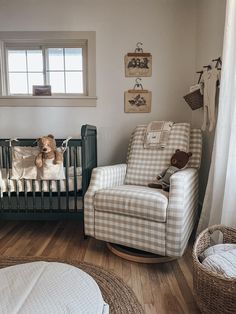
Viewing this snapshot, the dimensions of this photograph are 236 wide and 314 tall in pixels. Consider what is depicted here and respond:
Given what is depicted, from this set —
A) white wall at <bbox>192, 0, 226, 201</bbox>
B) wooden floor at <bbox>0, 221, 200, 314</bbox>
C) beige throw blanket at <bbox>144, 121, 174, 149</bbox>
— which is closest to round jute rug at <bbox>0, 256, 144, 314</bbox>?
wooden floor at <bbox>0, 221, 200, 314</bbox>

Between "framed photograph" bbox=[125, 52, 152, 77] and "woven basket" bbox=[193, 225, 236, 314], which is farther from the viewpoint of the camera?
"framed photograph" bbox=[125, 52, 152, 77]

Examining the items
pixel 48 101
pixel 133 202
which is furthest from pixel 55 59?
pixel 133 202

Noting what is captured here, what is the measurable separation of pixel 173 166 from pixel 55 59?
5.95 ft

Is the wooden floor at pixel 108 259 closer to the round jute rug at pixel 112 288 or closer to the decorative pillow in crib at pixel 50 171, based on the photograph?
the round jute rug at pixel 112 288

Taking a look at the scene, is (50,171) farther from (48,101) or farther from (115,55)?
(115,55)

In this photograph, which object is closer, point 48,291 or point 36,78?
point 48,291

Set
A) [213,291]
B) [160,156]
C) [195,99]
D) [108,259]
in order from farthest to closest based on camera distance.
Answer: [195,99] → [160,156] → [108,259] → [213,291]

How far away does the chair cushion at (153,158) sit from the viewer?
2.26m

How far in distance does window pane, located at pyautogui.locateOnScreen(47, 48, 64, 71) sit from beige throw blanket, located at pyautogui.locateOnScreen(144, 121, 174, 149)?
1275 millimetres

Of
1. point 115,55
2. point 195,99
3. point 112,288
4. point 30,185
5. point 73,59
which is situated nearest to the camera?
point 112,288

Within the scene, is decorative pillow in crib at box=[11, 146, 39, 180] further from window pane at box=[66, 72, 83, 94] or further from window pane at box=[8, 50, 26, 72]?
window pane at box=[8, 50, 26, 72]

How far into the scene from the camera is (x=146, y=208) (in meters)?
1.70

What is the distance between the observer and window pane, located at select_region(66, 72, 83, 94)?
2.86m

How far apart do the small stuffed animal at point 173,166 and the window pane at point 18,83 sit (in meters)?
1.85
